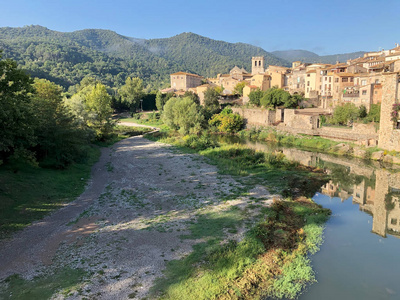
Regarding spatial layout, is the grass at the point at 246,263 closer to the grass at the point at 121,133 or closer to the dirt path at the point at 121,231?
the dirt path at the point at 121,231

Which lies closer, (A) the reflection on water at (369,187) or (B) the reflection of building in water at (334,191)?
(A) the reflection on water at (369,187)

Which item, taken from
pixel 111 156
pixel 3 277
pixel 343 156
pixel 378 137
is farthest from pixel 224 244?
pixel 378 137

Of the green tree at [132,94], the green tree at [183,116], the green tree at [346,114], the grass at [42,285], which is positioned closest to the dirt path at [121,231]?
the grass at [42,285]

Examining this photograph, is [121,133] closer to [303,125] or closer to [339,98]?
[303,125]

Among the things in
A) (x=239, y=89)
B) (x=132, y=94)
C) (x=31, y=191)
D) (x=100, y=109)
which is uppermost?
(x=239, y=89)

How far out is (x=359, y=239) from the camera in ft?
36.9

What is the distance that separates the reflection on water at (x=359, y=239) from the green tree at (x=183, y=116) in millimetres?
21165

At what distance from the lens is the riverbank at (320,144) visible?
2521 centimetres

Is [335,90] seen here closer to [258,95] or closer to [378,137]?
[258,95]

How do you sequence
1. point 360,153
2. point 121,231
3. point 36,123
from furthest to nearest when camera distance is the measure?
point 360,153, point 36,123, point 121,231

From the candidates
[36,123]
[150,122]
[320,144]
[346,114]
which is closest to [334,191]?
[320,144]

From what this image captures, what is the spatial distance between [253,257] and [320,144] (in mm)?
25862

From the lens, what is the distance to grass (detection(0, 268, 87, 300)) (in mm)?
6934

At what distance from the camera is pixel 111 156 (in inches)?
1063
